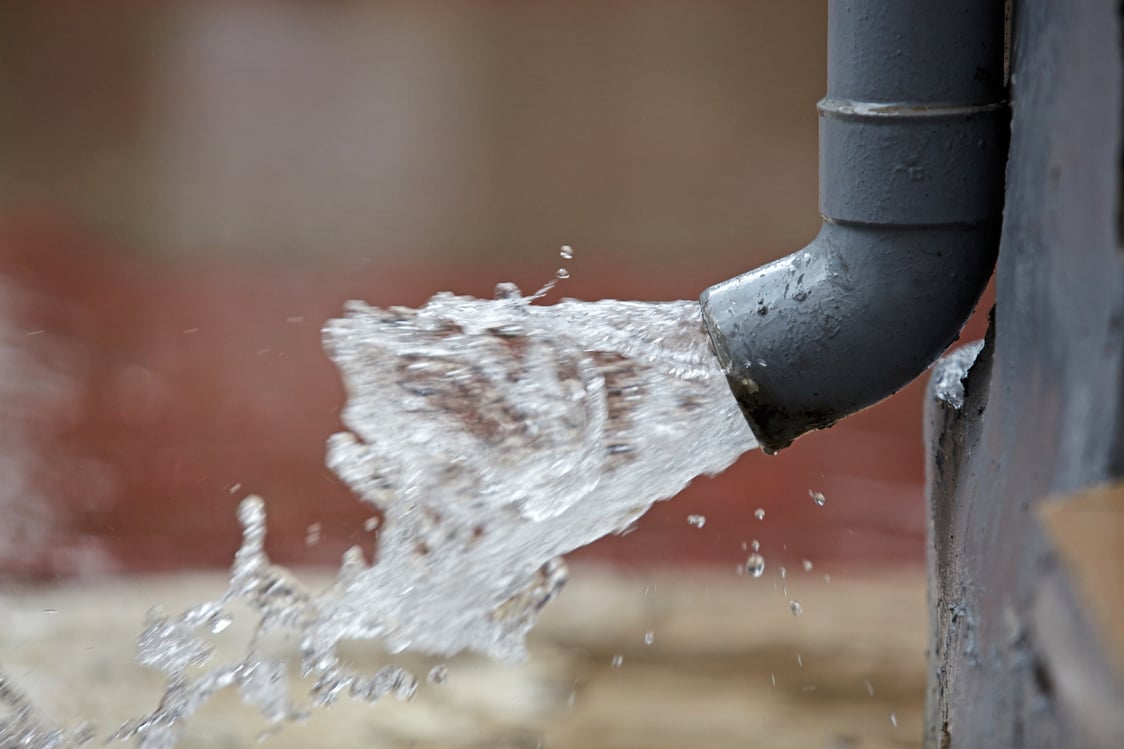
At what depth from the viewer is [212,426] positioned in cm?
291

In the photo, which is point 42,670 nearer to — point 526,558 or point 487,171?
point 526,558

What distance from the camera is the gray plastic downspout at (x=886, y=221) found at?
94 centimetres

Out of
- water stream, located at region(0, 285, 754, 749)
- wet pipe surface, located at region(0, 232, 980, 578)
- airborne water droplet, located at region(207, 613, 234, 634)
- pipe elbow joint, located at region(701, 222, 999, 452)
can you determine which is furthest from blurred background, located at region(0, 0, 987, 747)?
pipe elbow joint, located at region(701, 222, 999, 452)

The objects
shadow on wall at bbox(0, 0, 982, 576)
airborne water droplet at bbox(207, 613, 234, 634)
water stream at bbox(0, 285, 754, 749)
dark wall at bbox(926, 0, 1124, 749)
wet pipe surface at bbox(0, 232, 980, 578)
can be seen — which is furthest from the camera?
shadow on wall at bbox(0, 0, 982, 576)

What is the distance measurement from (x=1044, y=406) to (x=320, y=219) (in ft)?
11.9

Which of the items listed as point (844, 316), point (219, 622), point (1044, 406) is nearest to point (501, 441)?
point (844, 316)

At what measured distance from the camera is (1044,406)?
80 cm

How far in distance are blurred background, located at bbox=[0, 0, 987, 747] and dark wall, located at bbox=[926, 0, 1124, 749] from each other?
1.00 metres

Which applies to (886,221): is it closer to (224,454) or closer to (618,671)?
(618,671)

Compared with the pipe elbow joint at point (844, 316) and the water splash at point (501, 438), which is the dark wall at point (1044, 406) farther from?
the water splash at point (501, 438)

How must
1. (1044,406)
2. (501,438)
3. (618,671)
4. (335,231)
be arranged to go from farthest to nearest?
1. (335,231)
2. (618,671)
3. (501,438)
4. (1044,406)

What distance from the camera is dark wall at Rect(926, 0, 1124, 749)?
26.2 inches

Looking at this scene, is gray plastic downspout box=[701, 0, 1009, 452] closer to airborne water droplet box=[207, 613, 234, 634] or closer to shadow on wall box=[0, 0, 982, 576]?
airborne water droplet box=[207, 613, 234, 634]

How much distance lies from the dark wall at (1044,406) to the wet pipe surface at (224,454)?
5.01 ft
